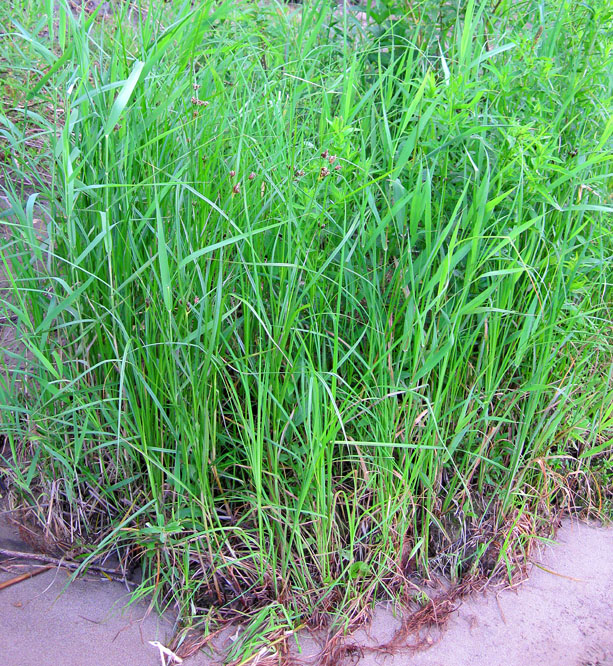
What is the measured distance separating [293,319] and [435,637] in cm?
97

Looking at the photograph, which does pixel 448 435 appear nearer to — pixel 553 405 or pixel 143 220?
pixel 553 405

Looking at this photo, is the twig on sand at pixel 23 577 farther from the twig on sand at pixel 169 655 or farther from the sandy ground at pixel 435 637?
the twig on sand at pixel 169 655

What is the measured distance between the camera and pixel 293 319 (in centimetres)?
162

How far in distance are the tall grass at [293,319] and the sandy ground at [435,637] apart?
0.10m

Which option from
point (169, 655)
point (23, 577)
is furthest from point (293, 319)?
point (23, 577)

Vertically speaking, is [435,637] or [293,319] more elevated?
[293,319]

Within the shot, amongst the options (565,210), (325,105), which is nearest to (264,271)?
(325,105)

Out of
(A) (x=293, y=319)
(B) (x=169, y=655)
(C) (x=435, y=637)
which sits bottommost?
(C) (x=435, y=637)

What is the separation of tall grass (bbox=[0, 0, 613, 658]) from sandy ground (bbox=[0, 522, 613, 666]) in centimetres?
10

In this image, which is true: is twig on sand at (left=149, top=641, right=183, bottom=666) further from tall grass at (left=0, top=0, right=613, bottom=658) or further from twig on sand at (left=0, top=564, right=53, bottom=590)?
twig on sand at (left=0, top=564, right=53, bottom=590)

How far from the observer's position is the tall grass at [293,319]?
5.40 ft

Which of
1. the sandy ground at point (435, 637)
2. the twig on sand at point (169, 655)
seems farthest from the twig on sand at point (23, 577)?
the twig on sand at point (169, 655)

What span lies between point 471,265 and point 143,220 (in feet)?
2.76

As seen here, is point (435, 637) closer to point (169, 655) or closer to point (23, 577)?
point (169, 655)
